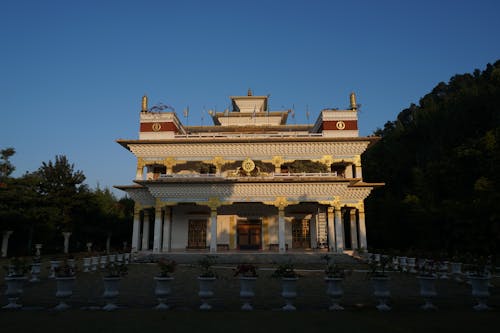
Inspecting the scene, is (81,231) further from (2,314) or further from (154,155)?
(2,314)

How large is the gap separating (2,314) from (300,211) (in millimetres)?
21823

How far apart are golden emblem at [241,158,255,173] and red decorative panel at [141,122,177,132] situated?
656cm

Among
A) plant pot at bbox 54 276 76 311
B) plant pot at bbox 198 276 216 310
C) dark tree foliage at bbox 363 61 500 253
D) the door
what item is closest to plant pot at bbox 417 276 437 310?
plant pot at bbox 198 276 216 310

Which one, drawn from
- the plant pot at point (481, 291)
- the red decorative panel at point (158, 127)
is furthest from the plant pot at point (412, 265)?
the red decorative panel at point (158, 127)

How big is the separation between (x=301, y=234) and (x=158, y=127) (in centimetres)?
1386

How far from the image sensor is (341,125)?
1081 inches

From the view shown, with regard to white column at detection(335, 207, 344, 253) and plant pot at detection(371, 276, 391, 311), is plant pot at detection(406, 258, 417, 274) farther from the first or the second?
plant pot at detection(371, 276, 391, 311)

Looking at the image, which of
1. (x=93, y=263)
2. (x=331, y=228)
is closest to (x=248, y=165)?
(x=331, y=228)

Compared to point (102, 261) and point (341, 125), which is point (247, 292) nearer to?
point (102, 261)

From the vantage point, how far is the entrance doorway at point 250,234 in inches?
1057

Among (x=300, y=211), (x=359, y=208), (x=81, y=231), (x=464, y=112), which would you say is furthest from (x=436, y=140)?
(x=81, y=231)

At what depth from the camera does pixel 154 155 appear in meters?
27.2

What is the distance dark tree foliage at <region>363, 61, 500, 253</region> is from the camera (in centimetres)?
2314

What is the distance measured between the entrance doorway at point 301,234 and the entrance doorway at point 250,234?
8.62 ft
